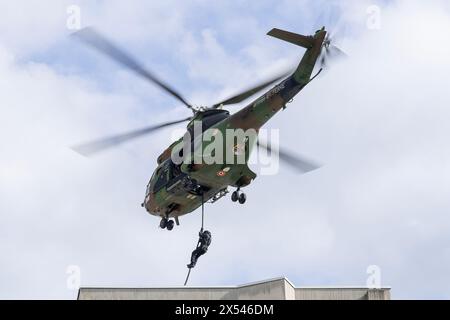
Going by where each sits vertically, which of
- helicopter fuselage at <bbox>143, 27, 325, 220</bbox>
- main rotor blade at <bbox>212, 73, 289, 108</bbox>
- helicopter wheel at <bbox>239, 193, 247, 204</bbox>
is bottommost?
helicopter wheel at <bbox>239, 193, 247, 204</bbox>

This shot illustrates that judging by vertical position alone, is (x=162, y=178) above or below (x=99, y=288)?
above

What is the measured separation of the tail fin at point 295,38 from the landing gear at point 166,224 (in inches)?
523

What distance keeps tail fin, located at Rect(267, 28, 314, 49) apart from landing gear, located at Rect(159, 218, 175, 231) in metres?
13.3

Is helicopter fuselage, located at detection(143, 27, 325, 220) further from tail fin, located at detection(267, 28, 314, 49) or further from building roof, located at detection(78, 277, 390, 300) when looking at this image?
building roof, located at detection(78, 277, 390, 300)

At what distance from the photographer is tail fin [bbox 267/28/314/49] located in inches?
1827

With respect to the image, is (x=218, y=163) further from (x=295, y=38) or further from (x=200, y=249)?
(x=295, y=38)

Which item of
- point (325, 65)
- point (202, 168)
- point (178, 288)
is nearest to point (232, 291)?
point (178, 288)

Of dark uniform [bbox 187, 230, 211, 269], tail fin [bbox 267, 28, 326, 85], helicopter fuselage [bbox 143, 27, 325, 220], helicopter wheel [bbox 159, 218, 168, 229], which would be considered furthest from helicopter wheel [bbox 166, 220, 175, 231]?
tail fin [bbox 267, 28, 326, 85]
